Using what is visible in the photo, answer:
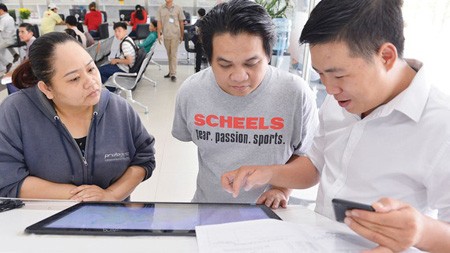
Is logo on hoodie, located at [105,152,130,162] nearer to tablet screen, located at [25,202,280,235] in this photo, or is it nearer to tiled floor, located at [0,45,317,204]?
tablet screen, located at [25,202,280,235]

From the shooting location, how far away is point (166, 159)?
3.44m

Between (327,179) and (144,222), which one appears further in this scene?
(327,179)

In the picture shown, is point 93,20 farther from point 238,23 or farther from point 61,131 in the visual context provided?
point 238,23

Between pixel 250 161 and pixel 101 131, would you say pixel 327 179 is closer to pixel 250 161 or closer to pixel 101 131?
pixel 250 161

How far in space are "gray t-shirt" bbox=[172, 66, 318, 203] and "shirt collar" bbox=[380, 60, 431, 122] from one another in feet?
1.47

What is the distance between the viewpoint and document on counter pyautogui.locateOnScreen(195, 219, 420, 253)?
A: 0.58 meters

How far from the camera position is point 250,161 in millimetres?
1251

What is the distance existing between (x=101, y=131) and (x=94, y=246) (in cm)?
76

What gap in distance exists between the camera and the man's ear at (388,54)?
740 millimetres

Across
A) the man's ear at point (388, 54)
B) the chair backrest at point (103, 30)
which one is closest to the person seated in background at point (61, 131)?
the man's ear at point (388, 54)

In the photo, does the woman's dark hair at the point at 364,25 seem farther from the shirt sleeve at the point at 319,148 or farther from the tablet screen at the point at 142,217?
the tablet screen at the point at 142,217

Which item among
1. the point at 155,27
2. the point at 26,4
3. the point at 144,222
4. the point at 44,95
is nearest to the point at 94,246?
the point at 144,222

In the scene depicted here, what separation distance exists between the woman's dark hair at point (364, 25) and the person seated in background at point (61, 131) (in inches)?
34.2

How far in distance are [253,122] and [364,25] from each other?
57 cm
